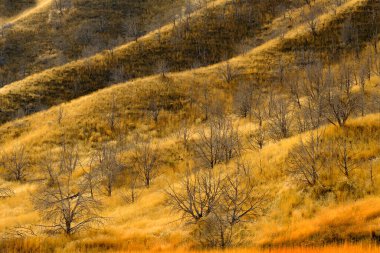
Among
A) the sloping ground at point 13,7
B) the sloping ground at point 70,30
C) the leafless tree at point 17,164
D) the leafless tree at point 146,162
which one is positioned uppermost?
the sloping ground at point 13,7

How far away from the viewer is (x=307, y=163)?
56.6 feet

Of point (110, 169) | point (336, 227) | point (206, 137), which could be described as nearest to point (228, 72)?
point (206, 137)

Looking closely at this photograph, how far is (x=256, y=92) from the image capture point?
52.2m

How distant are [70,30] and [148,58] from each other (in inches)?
1501

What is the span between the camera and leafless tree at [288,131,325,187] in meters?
16.7

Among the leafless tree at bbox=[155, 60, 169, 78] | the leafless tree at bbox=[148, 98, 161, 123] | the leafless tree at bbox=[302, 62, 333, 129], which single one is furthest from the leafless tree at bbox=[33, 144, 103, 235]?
the leafless tree at bbox=[155, 60, 169, 78]

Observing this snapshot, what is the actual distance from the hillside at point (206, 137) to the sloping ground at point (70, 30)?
45.9 inches

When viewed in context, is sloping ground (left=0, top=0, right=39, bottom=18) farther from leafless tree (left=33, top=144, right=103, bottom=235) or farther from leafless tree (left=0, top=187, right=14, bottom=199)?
leafless tree (left=0, top=187, right=14, bottom=199)

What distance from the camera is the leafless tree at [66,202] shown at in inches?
625

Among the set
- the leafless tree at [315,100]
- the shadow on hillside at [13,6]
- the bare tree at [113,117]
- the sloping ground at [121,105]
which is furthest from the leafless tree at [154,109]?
the shadow on hillside at [13,6]

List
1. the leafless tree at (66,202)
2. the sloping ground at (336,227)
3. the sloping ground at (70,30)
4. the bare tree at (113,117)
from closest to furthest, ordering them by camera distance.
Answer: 1. the sloping ground at (336,227)
2. the leafless tree at (66,202)
3. the bare tree at (113,117)
4. the sloping ground at (70,30)

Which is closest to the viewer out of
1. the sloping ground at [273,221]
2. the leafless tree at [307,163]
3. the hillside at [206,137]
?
the sloping ground at [273,221]

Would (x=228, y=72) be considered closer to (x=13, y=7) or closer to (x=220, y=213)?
(x=220, y=213)

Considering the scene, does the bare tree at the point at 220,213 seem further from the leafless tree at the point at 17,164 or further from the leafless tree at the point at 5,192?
the leafless tree at the point at 17,164
